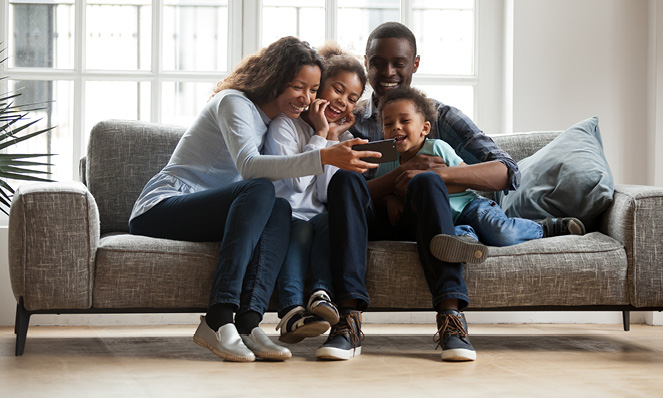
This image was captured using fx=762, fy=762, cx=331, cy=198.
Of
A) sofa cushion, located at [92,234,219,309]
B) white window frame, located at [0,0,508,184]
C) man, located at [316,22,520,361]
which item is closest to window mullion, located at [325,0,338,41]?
white window frame, located at [0,0,508,184]

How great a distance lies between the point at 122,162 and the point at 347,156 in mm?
942

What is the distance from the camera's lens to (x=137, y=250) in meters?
2.20

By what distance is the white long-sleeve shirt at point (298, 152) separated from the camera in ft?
7.90

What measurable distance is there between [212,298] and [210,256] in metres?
0.19

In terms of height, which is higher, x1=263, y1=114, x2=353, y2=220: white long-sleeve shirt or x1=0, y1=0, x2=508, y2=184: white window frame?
x1=0, y1=0, x2=508, y2=184: white window frame

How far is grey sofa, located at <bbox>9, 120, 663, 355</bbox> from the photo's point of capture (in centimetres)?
213

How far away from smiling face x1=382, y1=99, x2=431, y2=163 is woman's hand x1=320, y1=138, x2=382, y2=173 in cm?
33

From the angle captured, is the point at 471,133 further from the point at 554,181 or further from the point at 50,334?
the point at 50,334

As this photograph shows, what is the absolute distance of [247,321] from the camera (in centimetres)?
208

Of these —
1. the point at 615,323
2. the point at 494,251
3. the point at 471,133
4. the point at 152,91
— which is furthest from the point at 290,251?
the point at 615,323

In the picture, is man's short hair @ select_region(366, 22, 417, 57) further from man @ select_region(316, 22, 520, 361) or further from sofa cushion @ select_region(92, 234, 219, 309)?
sofa cushion @ select_region(92, 234, 219, 309)

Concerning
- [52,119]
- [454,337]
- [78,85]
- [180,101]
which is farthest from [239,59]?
[454,337]

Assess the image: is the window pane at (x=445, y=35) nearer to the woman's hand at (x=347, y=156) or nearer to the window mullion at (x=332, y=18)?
the window mullion at (x=332, y=18)

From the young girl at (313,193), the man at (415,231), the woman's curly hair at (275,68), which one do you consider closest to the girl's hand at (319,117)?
the young girl at (313,193)
